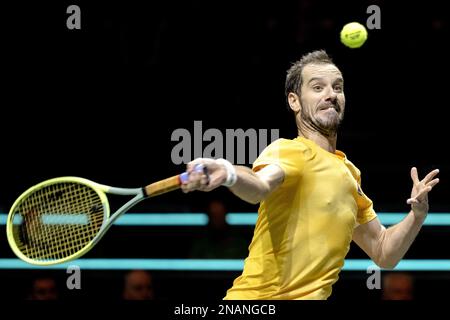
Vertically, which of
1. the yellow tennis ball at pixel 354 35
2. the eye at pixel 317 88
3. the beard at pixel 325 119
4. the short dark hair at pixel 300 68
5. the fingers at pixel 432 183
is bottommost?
the fingers at pixel 432 183

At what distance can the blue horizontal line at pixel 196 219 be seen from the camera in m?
6.83

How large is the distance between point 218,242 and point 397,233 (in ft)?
8.59

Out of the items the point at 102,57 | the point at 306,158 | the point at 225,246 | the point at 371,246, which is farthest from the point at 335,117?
the point at 102,57

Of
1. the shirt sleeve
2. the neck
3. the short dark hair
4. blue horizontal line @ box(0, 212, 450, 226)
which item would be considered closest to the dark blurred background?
blue horizontal line @ box(0, 212, 450, 226)

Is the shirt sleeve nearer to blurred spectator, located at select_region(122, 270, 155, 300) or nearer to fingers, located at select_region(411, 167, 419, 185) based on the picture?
fingers, located at select_region(411, 167, 419, 185)

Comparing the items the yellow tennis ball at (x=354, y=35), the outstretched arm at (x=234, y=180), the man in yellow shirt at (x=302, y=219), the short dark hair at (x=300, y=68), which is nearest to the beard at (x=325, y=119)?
the man in yellow shirt at (x=302, y=219)

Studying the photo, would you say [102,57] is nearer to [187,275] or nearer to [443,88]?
[187,275]

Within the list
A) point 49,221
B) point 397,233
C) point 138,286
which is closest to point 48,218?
point 49,221

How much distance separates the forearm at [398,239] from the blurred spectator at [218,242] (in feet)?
8.02

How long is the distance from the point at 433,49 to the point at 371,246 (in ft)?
9.91

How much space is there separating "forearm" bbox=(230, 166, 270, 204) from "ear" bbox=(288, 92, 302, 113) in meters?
0.71

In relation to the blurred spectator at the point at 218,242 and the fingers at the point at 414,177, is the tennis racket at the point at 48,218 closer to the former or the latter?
the fingers at the point at 414,177

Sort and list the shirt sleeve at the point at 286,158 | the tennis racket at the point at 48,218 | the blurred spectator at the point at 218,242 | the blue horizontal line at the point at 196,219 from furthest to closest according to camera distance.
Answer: the blue horizontal line at the point at 196,219 < the blurred spectator at the point at 218,242 < the tennis racket at the point at 48,218 < the shirt sleeve at the point at 286,158

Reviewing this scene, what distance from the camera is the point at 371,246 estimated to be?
4.39m
